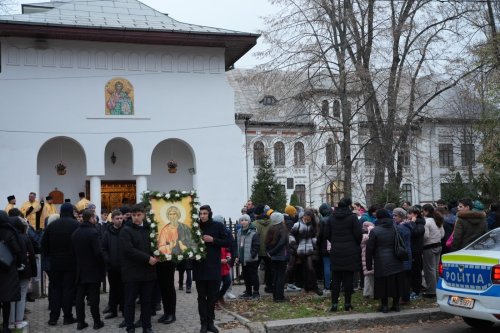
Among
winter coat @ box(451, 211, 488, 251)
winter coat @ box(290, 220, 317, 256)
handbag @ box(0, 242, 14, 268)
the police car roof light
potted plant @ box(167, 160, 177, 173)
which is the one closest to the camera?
the police car roof light

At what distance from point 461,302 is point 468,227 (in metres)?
2.65

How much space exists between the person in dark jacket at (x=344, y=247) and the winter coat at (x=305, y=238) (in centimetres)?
166

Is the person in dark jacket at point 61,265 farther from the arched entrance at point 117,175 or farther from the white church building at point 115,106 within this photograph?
the arched entrance at point 117,175

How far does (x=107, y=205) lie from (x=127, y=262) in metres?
19.4

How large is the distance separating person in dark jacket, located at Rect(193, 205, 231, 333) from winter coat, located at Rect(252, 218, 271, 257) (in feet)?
10.3

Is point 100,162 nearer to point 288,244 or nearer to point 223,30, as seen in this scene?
point 223,30

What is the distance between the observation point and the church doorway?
2731 centimetres

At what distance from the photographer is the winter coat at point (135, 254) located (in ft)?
28.4

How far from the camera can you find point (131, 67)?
2631 centimetres

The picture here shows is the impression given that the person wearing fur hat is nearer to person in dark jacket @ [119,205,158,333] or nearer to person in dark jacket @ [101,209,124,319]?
person in dark jacket @ [119,205,158,333]

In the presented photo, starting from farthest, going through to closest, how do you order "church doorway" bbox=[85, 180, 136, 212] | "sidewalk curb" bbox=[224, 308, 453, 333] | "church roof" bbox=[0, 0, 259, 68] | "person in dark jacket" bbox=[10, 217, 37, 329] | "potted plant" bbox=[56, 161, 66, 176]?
"church doorway" bbox=[85, 180, 136, 212] → "potted plant" bbox=[56, 161, 66, 176] → "church roof" bbox=[0, 0, 259, 68] → "sidewalk curb" bbox=[224, 308, 453, 333] → "person in dark jacket" bbox=[10, 217, 37, 329]

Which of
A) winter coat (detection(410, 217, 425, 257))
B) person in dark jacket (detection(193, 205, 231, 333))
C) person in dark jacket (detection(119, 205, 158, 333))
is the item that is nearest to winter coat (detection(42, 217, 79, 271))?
person in dark jacket (detection(119, 205, 158, 333))

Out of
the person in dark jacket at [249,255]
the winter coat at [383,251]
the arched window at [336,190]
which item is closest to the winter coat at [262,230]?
the person in dark jacket at [249,255]

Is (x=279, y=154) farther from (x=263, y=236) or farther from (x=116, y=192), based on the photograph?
(x=263, y=236)
